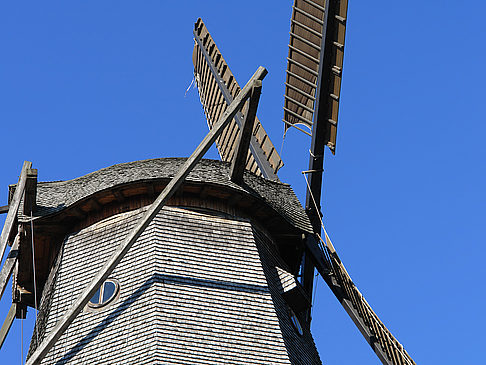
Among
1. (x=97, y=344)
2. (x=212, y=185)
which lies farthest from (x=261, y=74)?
(x=97, y=344)

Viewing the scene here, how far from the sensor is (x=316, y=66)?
19453 mm

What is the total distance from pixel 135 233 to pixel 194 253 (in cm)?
122

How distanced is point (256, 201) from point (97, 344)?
3.56 metres

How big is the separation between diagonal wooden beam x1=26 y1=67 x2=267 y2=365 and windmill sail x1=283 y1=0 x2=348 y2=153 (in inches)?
67.4

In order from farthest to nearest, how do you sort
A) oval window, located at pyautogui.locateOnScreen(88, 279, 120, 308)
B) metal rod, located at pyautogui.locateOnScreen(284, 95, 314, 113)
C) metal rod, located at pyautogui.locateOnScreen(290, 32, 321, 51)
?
metal rod, located at pyautogui.locateOnScreen(284, 95, 314, 113)
metal rod, located at pyautogui.locateOnScreen(290, 32, 321, 51)
oval window, located at pyautogui.locateOnScreen(88, 279, 120, 308)

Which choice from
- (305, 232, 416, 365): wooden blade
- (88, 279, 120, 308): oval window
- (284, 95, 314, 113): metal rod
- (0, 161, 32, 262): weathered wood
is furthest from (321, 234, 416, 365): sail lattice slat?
(0, 161, 32, 262): weathered wood

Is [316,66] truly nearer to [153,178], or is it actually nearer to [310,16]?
[310,16]

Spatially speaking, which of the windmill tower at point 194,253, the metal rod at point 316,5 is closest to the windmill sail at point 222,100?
the windmill tower at point 194,253

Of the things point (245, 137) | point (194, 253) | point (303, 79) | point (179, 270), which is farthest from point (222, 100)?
point (179, 270)

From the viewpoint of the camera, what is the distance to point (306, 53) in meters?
19.5

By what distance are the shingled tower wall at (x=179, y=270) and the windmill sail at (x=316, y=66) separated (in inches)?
53.9

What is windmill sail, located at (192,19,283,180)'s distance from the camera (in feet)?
69.7

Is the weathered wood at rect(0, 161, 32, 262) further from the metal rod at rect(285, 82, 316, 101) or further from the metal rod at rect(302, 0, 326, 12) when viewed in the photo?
the metal rod at rect(302, 0, 326, 12)

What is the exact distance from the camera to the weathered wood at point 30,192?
17.3m
